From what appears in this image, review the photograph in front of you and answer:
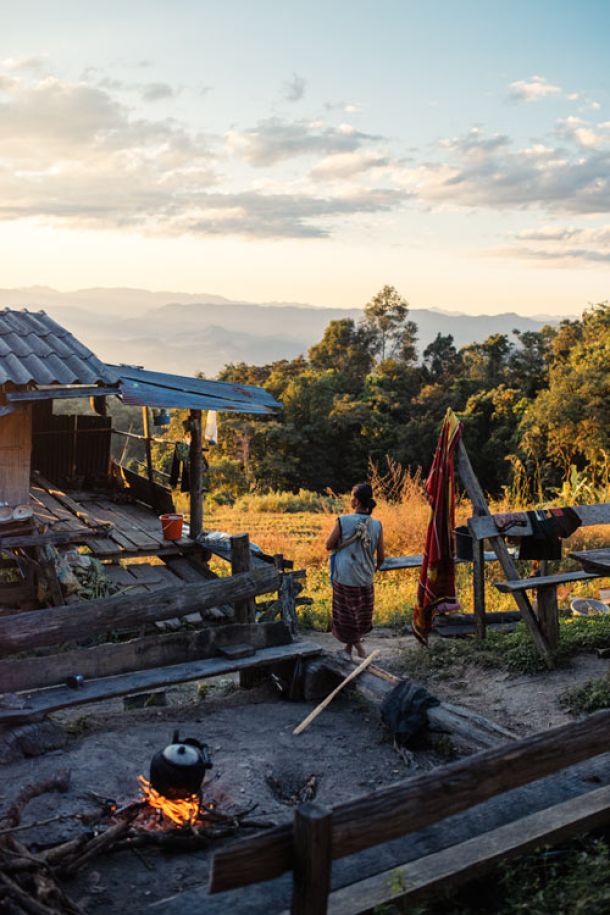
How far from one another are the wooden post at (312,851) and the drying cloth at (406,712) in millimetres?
2947

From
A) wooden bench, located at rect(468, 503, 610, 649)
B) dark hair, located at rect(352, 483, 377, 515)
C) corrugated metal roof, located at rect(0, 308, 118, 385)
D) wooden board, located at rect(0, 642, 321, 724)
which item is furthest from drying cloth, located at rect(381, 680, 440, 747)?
corrugated metal roof, located at rect(0, 308, 118, 385)

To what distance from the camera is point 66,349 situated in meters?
9.81

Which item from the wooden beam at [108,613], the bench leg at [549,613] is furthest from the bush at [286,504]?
the wooden beam at [108,613]

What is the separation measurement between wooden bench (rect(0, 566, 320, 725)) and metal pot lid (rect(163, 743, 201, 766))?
3.92ft

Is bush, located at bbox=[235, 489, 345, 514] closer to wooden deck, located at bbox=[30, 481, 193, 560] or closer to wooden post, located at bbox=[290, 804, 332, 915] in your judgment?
wooden deck, located at bbox=[30, 481, 193, 560]

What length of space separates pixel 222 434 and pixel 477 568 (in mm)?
24884

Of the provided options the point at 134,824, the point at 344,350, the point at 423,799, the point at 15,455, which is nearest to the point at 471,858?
the point at 423,799

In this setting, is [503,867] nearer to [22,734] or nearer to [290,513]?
[22,734]

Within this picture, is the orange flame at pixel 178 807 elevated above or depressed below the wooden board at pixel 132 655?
below

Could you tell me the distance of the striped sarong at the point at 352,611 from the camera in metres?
7.57

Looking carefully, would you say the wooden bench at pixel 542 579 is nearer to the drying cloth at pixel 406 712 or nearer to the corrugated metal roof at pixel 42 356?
the drying cloth at pixel 406 712

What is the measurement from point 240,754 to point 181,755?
3.30 feet

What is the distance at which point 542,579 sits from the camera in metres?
7.25

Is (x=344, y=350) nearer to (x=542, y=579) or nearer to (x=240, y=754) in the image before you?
(x=542, y=579)
